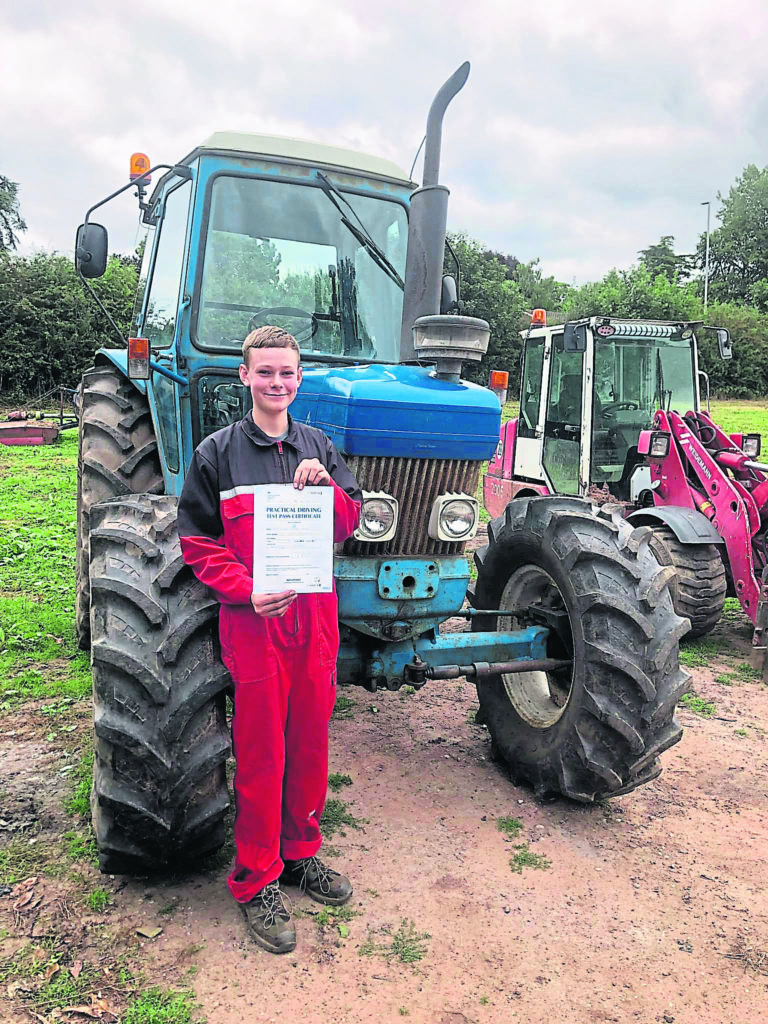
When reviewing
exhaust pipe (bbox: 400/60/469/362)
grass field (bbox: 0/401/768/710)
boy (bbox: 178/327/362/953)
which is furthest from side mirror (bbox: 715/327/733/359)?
boy (bbox: 178/327/362/953)

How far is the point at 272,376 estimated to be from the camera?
2594 mm

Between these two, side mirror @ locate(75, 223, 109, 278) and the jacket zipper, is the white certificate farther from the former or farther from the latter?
side mirror @ locate(75, 223, 109, 278)

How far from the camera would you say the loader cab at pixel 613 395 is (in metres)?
7.55

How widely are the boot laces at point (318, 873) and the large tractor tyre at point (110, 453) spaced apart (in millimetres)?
2093

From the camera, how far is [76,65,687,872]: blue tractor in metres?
2.73

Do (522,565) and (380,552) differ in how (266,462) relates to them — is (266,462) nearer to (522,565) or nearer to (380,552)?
(380,552)

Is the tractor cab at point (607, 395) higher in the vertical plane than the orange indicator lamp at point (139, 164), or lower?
lower

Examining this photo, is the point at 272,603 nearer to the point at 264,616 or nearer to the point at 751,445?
the point at 264,616

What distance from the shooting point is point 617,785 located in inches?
131

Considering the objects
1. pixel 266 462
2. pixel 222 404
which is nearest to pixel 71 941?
pixel 266 462

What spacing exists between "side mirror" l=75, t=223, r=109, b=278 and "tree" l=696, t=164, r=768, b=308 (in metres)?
50.6

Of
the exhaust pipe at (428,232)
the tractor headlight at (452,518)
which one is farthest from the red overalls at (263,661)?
the exhaust pipe at (428,232)

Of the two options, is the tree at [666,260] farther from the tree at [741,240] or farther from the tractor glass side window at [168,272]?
the tractor glass side window at [168,272]

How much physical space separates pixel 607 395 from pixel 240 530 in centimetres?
578
